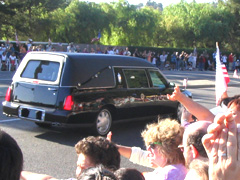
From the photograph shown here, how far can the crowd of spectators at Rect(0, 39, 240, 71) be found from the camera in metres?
23.5

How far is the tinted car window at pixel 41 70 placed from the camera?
26.1 ft

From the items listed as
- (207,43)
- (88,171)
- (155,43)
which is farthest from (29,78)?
(207,43)

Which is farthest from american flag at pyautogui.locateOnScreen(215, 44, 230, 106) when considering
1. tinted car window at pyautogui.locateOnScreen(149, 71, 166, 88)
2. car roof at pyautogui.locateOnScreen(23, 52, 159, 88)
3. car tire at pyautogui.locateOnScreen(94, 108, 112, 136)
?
tinted car window at pyautogui.locateOnScreen(149, 71, 166, 88)

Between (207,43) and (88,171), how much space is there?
2332 inches

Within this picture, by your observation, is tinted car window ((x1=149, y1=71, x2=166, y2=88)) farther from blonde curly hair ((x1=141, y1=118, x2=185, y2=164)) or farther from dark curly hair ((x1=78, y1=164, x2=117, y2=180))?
dark curly hair ((x1=78, y1=164, x2=117, y2=180))

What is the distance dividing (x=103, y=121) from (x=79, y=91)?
0.95 m

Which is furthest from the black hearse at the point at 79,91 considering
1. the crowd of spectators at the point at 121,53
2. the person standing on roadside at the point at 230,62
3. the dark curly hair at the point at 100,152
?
the person standing on roadside at the point at 230,62

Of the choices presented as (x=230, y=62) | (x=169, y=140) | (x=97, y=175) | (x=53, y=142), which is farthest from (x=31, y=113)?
(x=230, y=62)

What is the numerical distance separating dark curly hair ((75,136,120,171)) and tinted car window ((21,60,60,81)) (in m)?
5.03

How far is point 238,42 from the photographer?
62.2 metres

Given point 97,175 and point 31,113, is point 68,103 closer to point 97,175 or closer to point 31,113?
point 31,113

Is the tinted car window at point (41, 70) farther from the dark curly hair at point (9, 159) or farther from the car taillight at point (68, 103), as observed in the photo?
the dark curly hair at point (9, 159)

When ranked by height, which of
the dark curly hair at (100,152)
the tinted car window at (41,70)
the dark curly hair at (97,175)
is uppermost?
the tinted car window at (41,70)

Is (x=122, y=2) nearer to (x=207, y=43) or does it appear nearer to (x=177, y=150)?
(x=207, y=43)
